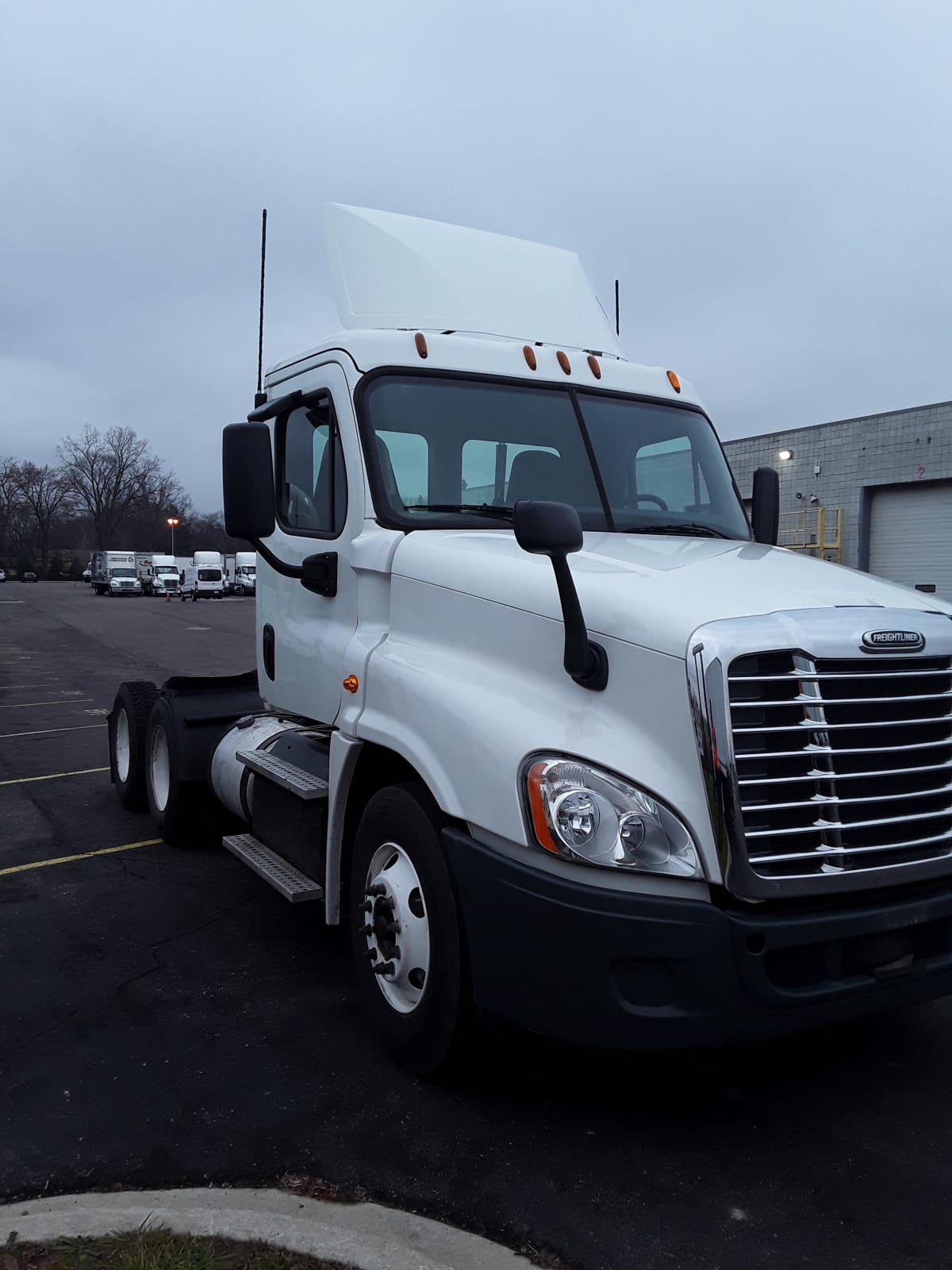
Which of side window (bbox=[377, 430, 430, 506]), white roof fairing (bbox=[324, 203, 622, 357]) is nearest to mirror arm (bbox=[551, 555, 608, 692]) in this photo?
side window (bbox=[377, 430, 430, 506])

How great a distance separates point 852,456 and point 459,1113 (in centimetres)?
2861

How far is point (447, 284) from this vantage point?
504 cm

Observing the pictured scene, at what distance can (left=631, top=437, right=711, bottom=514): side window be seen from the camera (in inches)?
181

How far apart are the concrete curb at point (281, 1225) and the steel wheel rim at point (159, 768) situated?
3.83 metres

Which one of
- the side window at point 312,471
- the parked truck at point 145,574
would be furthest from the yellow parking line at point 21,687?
the parked truck at point 145,574

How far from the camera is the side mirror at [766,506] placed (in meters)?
5.18

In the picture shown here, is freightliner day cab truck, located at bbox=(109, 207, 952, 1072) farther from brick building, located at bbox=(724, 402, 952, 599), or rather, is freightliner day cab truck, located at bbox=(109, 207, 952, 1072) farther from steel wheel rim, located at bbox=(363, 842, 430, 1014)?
brick building, located at bbox=(724, 402, 952, 599)

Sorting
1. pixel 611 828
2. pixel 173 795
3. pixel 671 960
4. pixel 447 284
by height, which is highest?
pixel 447 284

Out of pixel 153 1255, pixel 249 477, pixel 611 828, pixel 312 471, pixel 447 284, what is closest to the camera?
pixel 153 1255

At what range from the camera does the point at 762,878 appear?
9.41ft

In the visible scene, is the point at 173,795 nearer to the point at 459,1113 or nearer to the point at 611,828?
the point at 459,1113

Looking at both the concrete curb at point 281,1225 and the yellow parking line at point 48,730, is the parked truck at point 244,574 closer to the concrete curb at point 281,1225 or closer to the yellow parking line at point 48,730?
the yellow parking line at point 48,730

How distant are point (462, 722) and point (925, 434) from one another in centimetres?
2714

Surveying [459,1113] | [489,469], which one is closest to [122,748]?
[489,469]
